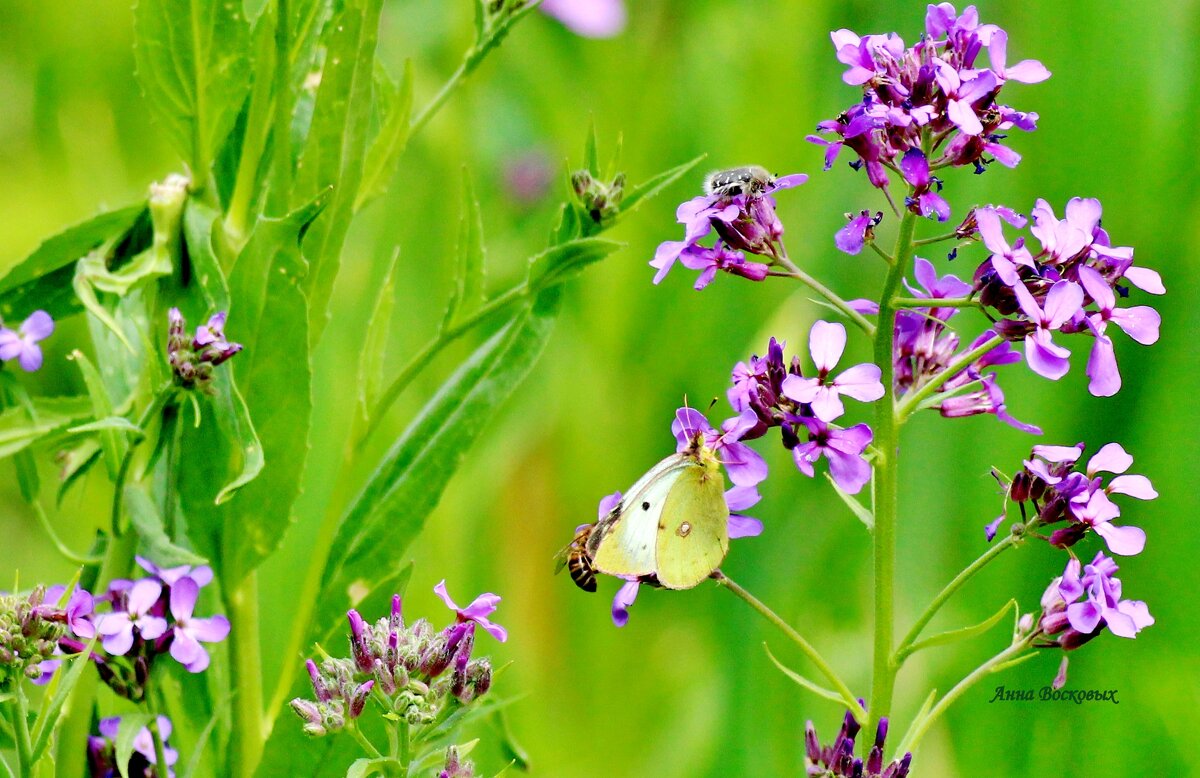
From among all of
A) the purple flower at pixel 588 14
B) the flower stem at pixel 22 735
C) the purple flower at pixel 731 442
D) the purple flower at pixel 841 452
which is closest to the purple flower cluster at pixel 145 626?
the flower stem at pixel 22 735

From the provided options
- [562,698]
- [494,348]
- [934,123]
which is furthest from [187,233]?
[562,698]

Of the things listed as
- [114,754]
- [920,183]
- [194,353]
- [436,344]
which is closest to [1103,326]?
[920,183]

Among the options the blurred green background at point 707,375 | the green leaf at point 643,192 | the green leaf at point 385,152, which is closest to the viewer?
the green leaf at point 643,192

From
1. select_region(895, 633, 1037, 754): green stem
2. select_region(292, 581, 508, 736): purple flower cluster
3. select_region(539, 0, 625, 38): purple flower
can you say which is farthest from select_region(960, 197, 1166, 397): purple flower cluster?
select_region(539, 0, 625, 38): purple flower

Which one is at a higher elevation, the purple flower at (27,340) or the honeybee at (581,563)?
the purple flower at (27,340)

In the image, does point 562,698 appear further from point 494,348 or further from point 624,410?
point 494,348

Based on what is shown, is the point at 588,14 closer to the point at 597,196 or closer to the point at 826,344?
the point at 597,196

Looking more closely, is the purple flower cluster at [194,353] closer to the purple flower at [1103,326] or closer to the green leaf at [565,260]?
the green leaf at [565,260]
